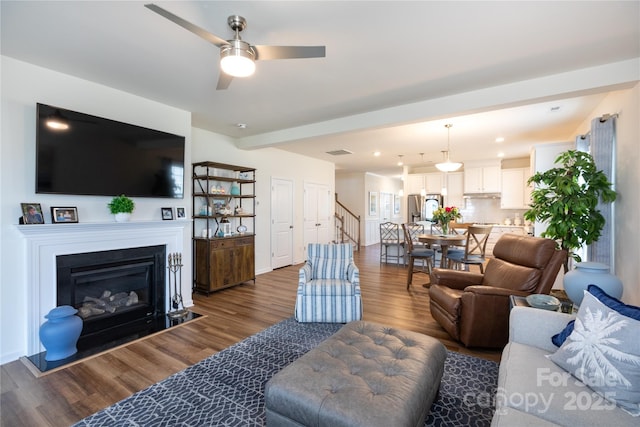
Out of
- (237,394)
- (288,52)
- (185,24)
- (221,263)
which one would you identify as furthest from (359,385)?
(221,263)

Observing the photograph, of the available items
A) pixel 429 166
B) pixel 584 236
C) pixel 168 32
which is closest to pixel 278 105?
pixel 168 32

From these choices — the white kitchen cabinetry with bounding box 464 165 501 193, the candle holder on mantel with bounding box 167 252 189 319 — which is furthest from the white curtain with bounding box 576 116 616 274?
the candle holder on mantel with bounding box 167 252 189 319

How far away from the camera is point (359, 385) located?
1.51m

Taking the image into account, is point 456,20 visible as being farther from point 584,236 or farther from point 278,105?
point 584,236

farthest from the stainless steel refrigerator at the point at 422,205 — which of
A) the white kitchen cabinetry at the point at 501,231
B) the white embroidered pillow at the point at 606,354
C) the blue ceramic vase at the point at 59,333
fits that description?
the blue ceramic vase at the point at 59,333

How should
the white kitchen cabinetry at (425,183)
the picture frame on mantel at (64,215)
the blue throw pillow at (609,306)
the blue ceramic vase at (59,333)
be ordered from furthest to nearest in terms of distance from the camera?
1. the white kitchen cabinetry at (425,183)
2. the picture frame on mantel at (64,215)
3. the blue ceramic vase at (59,333)
4. the blue throw pillow at (609,306)

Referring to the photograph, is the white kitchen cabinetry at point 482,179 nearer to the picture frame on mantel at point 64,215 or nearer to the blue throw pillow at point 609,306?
the blue throw pillow at point 609,306

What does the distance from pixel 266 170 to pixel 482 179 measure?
568 cm

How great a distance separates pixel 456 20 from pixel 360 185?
8.11 m

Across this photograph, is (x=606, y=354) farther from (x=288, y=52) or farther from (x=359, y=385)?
(x=288, y=52)

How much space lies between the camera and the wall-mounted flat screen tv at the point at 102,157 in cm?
276

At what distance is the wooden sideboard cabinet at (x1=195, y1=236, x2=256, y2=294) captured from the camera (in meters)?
4.45

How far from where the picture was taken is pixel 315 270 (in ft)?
12.3

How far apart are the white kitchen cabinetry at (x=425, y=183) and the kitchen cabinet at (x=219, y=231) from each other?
5.44 meters
